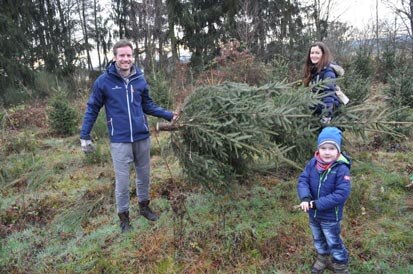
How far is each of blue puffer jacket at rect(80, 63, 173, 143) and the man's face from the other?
3.9 inches

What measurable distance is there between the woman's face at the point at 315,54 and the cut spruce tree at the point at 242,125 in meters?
0.42

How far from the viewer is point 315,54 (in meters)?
4.33

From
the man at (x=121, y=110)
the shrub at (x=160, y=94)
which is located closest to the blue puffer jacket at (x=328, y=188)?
the man at (x=121, y=110)

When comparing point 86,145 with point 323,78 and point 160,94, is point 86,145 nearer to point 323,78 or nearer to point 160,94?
point 323,78

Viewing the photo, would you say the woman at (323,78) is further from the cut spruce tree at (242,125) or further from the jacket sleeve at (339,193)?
the jacket sleeve at (339,193)

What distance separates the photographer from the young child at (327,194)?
9.72ft

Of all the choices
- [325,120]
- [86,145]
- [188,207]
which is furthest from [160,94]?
[325,120]

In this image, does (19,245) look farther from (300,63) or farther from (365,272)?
(300,63)

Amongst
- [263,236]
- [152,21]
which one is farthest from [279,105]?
[152,21]

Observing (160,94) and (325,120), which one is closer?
(325,120)

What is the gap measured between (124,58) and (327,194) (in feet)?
8.29

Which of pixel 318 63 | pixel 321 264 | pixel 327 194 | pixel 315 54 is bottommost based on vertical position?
pixel 321 264

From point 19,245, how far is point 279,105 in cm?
359

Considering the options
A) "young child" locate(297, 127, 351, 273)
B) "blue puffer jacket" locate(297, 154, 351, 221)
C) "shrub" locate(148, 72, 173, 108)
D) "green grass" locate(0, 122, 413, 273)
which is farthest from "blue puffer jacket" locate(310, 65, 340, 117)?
"shrub" locate(148, 72, 173, 108)
